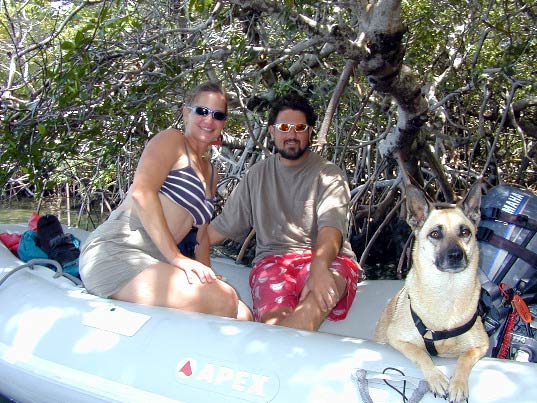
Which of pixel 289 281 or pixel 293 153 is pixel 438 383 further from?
pixel 293 153

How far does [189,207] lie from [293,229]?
57cm

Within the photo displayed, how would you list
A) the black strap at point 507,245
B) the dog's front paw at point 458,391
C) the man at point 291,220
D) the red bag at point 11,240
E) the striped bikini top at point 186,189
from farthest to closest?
the red bag at point 11,240
the man at point 291,220
the striped bikini top at point 186,189
the black strap at point 507,245
the dog's front paw at point 458,391

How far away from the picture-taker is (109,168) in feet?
17.7

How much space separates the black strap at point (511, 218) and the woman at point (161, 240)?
1.11 meters

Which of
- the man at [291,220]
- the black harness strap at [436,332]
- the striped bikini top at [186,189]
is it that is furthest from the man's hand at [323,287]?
the striped bikini top at [186,189]

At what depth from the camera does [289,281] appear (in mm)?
2646

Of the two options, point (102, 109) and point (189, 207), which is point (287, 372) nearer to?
point (189, 207)

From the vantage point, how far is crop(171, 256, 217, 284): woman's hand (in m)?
2.30

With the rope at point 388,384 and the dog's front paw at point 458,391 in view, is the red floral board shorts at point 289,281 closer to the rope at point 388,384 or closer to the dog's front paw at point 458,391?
the rope at point 388,384

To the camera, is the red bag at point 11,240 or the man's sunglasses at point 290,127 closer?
the man's sunglasses at point 290,127

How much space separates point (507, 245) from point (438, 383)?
734mm

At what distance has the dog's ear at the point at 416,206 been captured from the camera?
2.09m

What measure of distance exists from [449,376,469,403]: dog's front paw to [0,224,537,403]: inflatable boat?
5cm

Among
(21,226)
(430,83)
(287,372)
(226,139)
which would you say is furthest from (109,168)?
(287,372)
